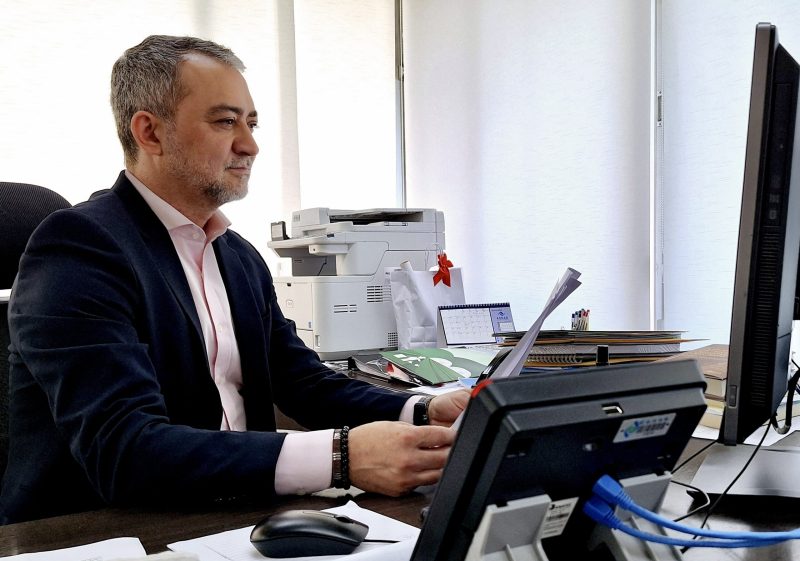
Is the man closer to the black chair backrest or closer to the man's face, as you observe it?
the man's face

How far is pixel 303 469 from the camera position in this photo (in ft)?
3.09

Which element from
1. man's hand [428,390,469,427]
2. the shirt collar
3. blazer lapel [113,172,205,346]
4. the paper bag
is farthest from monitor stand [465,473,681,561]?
the paper bag

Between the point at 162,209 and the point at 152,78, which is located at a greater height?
the point at 152,78

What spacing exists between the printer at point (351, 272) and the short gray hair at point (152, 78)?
1.15 m

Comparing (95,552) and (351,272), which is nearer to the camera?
(95,552)

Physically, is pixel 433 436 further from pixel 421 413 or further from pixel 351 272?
pixel 351 272

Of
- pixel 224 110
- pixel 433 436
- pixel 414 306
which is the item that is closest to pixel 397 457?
pixel 433 436

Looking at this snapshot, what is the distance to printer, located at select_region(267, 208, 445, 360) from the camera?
99.7 inches

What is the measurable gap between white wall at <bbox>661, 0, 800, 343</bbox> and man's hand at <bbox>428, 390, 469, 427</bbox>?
1.58m

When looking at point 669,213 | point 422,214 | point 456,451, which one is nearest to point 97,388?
point 456,451

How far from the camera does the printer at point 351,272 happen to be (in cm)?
253

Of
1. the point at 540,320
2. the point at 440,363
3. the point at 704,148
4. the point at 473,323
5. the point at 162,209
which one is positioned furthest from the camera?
the point at 704,148

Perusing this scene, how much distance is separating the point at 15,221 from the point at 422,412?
0.88 metres

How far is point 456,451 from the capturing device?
1.64 feet
